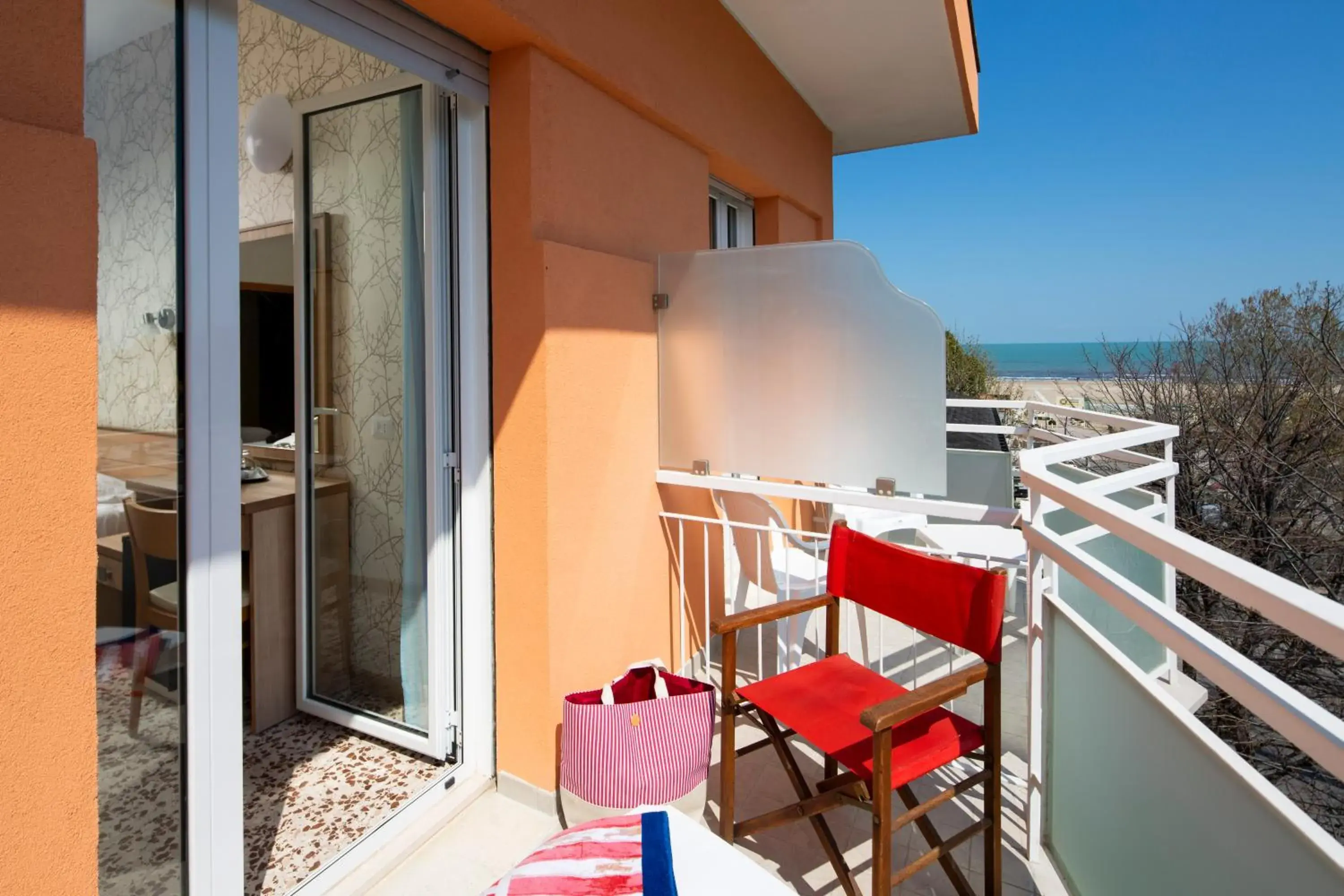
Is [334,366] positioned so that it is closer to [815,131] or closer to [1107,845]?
[1107,845]

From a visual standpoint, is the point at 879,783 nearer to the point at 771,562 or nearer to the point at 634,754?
the point at 634,754

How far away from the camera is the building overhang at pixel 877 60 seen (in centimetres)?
373

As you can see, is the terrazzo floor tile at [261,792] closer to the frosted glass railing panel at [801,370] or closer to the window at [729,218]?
the frosted glass railing panel at [801,370]

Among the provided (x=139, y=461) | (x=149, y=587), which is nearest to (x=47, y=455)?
(x=139, y=461)

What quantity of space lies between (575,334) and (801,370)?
0.83 metres

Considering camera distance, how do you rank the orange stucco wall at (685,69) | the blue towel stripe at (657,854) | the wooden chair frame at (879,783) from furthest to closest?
the orange stucco wall at (685,69) → the wooden chair frame at (879,783) → the blue towel stripe at (657,854)

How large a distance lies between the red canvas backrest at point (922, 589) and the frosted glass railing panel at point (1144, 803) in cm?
21

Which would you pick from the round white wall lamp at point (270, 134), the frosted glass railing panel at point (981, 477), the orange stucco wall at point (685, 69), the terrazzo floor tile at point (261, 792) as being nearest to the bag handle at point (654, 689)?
the terrazzo floor tile at point (261, 792)

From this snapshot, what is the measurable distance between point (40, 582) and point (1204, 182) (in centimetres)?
4261

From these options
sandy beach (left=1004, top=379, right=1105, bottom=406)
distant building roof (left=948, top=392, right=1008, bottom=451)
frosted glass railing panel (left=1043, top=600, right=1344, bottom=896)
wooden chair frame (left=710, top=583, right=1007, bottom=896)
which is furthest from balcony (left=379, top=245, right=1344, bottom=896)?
sandy beach (left=1004, top=379, right=1105, bottom=406)

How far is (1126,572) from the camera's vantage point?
2.32 metres

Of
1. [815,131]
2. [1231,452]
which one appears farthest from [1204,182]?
[815,131]

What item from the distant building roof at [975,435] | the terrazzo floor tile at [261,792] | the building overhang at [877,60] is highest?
the building overhang at [877,60]

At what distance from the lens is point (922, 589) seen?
1981 mm
